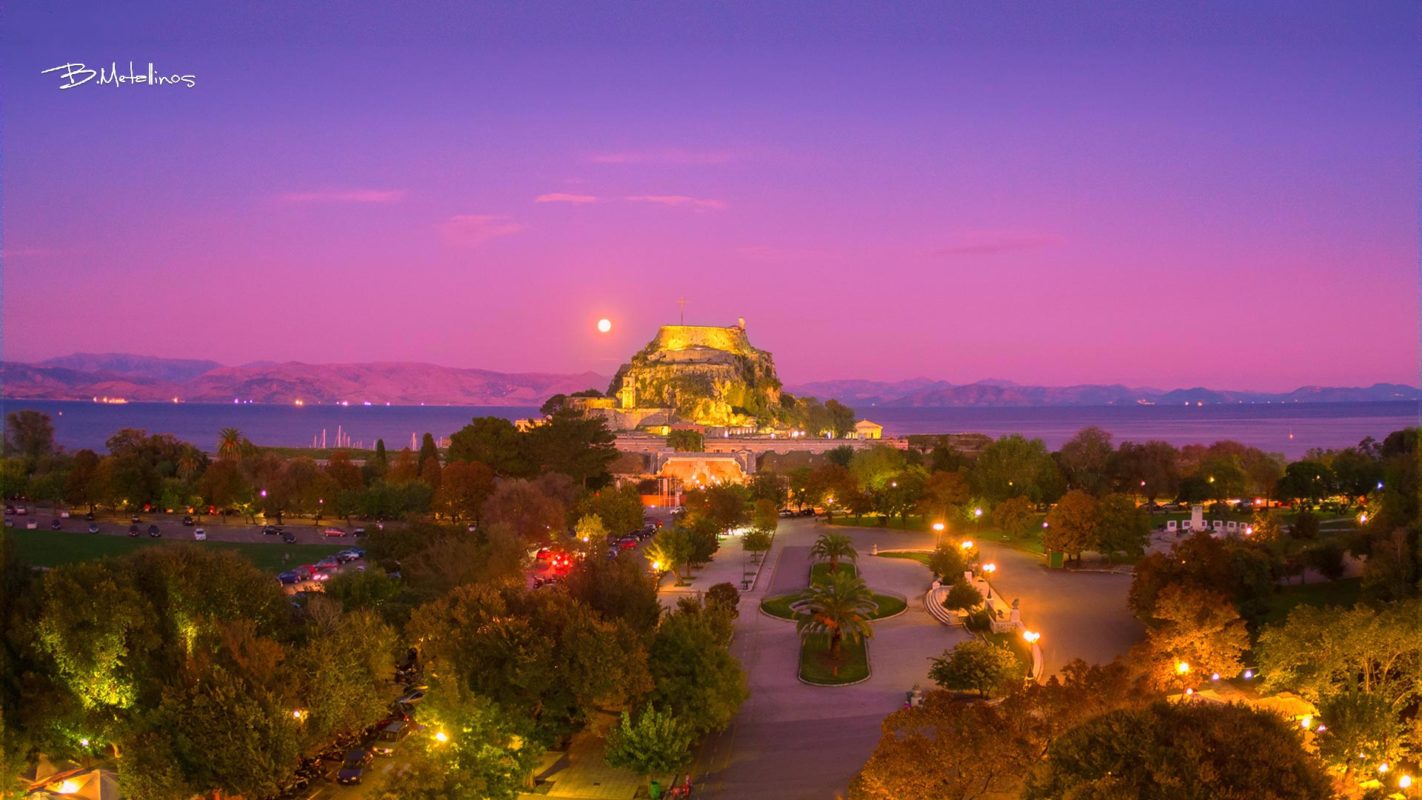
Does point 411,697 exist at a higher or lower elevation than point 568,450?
lower

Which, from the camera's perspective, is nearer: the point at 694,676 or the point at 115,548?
the point at 694,676

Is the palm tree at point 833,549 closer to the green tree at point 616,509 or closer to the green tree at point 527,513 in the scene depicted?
the green tree at point 616,509

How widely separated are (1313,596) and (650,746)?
67.7 feet

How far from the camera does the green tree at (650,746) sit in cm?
1630

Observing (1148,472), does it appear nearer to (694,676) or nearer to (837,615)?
(837,615)

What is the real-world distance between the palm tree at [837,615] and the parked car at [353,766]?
982 centimetres

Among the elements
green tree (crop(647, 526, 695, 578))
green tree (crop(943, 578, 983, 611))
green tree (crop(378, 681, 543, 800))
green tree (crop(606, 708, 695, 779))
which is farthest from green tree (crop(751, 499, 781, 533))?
green tree (crop(378, 681, 543, 800))

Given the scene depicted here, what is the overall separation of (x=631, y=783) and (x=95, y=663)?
361 inches

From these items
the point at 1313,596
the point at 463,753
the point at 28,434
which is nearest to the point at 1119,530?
the point at 1313,596

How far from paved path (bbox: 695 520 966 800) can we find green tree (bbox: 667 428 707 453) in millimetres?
38577

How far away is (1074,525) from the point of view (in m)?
35.2

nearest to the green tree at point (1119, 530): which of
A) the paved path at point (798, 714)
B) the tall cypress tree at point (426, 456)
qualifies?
the paved path at point (798, 714)

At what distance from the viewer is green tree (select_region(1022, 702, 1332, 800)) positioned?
1092 centimetres

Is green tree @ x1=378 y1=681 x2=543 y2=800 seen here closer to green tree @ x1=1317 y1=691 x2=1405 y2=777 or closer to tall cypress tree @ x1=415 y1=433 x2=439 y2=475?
green tree @ x1=1317 y1=691 x2=1405 y2=777
